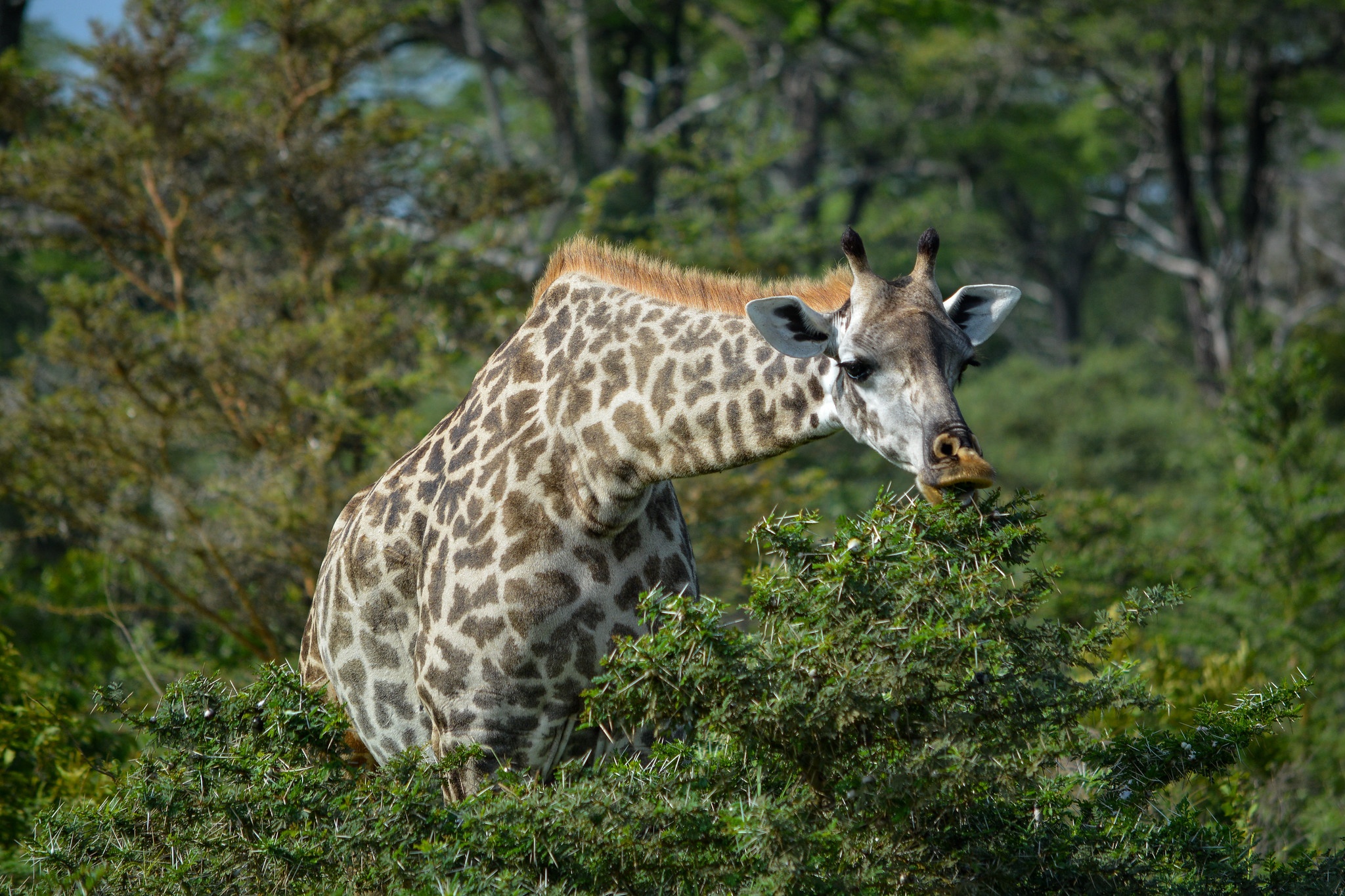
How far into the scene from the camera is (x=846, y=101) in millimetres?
29891

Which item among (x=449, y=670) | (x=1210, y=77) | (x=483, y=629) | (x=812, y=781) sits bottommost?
(x=1210, y=77)

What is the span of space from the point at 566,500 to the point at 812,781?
1490 mm

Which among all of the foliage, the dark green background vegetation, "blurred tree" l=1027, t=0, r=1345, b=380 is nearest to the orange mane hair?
the dark green background vegetation

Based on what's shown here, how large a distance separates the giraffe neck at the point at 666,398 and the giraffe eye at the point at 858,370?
0.44 feet

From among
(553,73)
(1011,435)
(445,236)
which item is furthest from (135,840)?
(1011,435)

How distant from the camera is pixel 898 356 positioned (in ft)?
12.9

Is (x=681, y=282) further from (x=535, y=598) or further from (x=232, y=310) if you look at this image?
(x=232, y=310)

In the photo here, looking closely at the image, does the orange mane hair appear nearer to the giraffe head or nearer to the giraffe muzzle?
the giraffe head

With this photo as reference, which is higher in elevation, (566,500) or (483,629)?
(566,500)

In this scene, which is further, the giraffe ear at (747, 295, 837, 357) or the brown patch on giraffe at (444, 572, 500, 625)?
the brown patch on giraffe at (444, 572, 500, 625)

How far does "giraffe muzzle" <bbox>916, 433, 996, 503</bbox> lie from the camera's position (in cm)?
356

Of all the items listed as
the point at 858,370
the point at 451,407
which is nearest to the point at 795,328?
the point at 858,370

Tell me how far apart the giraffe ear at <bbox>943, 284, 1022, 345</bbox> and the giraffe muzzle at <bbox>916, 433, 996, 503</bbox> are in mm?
857

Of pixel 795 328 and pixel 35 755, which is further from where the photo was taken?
pixel 35 755
